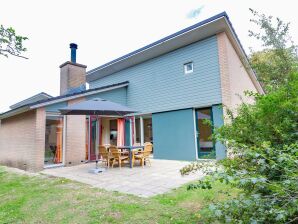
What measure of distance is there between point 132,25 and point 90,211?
12291 millimetres

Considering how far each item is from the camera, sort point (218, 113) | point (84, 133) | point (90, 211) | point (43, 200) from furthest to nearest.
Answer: point (84, 133), point (218, 113), point (43, 200), point (90, 211)

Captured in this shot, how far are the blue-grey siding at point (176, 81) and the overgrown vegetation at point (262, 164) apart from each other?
20.4 ft

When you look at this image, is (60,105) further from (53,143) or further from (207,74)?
(207,74)

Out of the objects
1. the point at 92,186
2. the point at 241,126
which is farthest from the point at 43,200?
the point at 241,126

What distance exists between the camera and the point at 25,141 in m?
8.99

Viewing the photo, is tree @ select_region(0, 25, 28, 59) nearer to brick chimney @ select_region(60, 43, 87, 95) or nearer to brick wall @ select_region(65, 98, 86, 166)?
brick wall @ select_region(65, 98, 86, 166)

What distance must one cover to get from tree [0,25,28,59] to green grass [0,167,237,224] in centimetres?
306

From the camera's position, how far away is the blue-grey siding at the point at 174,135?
954 cm

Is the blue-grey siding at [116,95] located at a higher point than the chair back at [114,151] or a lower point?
higher

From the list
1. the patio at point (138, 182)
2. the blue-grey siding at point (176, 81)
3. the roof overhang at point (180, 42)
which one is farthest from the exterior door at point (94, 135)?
the roof overhang at point (180, 42)

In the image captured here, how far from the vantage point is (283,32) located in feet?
30.3

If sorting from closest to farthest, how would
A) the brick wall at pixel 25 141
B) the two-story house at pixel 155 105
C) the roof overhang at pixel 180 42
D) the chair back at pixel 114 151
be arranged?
the chair back at pixel 114 151
the brick wall at pixel 25 141
the roof overhang at pixel 180 42
the two-story house at pixel 155 105

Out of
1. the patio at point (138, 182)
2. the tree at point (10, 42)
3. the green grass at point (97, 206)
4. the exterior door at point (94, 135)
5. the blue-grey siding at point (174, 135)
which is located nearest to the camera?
the green grass at point (97, 206)

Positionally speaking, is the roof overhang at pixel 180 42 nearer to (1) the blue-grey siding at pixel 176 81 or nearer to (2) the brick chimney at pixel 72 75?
(1) the blue-grey siding at pixel 176 81
